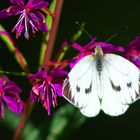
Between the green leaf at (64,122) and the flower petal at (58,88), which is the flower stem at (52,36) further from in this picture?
the green leaf at (64,122)

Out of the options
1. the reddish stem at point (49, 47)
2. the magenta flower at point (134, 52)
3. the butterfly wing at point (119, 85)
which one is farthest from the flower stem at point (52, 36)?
the magenta flower at point (134, 52)

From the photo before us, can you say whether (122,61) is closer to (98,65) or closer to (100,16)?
(98,65)

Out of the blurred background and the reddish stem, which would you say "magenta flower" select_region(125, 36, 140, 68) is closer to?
the reddish stem

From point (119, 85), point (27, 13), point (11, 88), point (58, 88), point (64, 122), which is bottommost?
point (64, 122)

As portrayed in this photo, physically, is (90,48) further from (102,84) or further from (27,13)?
(27,13)

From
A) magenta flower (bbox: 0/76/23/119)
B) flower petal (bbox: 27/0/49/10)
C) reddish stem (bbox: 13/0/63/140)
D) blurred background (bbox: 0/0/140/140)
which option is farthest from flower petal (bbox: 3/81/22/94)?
blurred background (bbox: 0/0/140/140)

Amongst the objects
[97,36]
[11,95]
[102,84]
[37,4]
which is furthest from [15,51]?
[97,36]

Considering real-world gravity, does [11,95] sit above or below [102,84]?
above
